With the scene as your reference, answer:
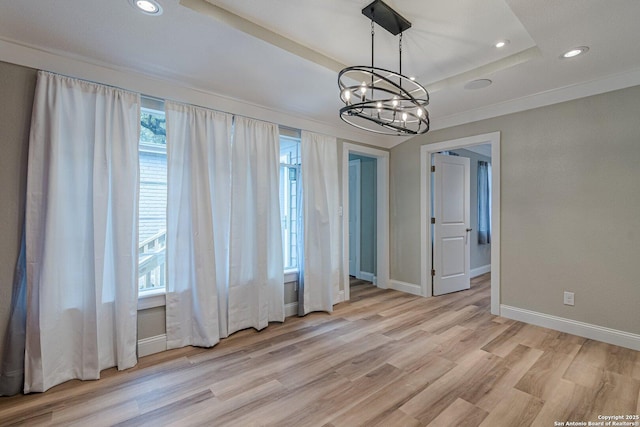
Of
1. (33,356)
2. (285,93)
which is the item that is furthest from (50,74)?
(33,356)

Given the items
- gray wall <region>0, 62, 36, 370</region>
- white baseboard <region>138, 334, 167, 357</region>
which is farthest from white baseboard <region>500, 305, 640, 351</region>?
gray wall <region>0, 62, 36, 370</region>

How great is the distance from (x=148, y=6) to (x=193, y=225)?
172 cm

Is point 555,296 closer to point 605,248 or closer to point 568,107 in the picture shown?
point 605,248

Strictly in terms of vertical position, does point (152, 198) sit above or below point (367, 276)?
above

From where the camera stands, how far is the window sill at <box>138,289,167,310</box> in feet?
8.70

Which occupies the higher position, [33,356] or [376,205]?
[376,205]

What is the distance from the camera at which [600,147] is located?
293cm

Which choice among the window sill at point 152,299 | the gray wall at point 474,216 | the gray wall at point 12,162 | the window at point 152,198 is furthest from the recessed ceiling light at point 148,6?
the gray wall at point 474,216

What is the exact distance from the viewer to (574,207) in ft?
10.1

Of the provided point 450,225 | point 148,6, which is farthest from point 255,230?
point 450,225

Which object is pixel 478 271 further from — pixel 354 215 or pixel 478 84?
pixel 478 84

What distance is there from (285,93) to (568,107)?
9.80 feet

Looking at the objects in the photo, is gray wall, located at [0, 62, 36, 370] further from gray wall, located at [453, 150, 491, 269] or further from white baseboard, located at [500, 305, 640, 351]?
gray wall, located at [453, 150, 491, 269]

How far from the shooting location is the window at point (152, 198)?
111 inches
